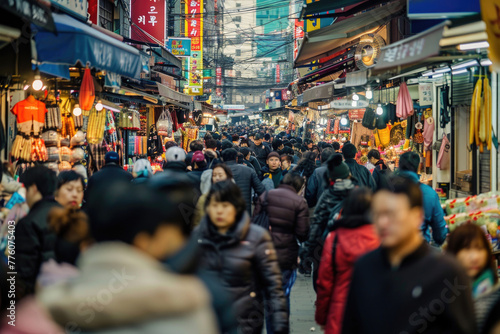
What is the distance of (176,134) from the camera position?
75.7ft

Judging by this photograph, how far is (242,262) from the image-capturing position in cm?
436

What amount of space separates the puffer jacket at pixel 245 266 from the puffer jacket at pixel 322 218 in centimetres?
150

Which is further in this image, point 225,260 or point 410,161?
point 410,161

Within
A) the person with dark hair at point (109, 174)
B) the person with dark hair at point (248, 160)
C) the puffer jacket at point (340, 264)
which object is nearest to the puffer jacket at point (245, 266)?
the puffer jacket at point (340, 264)

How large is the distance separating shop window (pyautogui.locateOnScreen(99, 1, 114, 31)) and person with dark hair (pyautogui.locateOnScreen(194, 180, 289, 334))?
548 inches

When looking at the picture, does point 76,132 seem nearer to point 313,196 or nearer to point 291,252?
point 313,196

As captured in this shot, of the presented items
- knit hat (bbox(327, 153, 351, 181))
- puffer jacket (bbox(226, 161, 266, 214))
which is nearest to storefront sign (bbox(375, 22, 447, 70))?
knit hat (bbox(327, 153, 351, 181))

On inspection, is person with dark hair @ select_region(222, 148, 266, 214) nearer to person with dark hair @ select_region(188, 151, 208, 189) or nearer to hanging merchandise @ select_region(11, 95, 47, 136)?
person with dark hair @ select_region(188, 151, 208, 189)

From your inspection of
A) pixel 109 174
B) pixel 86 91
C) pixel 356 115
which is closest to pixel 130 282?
pixel 109 174

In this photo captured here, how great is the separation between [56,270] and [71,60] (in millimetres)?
3673

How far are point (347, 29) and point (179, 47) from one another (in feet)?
57.8

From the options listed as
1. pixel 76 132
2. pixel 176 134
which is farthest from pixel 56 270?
pixel 176 134

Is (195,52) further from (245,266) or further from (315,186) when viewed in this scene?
(245,266)

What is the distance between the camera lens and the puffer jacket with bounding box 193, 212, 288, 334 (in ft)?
14.3
